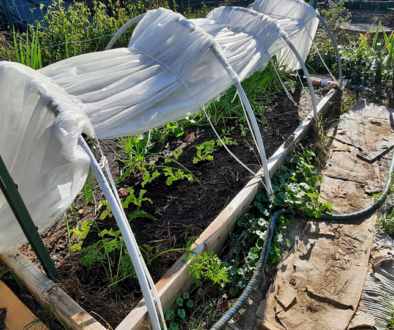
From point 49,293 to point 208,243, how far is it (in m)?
1.03

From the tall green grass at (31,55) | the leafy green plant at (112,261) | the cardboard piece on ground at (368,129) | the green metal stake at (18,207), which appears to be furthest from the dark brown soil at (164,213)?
the tall green grass at (31,55)

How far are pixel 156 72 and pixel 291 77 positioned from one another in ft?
11.0

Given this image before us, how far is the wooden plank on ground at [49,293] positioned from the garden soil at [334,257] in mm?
1060

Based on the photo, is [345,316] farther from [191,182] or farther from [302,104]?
[302,104]

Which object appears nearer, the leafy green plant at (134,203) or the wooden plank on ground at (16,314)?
the wooden plank on ground at (16,314)

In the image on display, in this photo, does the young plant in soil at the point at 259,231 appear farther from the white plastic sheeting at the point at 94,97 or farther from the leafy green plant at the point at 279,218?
the white plastic sheeting at the point at 94,97

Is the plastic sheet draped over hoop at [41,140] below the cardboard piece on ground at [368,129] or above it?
above

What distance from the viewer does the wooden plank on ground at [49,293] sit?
5.20 ft

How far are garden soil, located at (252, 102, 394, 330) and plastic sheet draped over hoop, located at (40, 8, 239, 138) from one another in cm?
142

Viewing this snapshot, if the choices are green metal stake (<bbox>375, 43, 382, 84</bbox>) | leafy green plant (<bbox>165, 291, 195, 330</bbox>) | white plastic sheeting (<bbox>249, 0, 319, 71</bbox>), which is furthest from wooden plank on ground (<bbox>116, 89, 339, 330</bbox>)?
green metal stake (<bbox>375, 43, 382, 84</bbox>)

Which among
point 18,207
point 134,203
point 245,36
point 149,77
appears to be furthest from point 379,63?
point 18,207

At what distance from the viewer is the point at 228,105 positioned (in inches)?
135

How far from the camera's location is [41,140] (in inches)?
51.1

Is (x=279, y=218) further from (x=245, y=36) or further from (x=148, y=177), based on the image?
(x=245, y=36)
